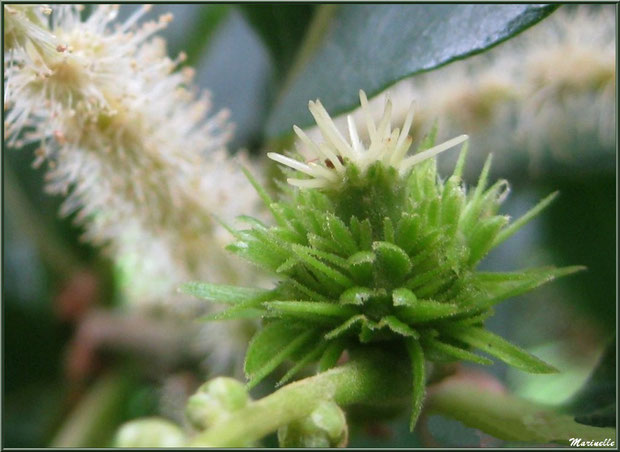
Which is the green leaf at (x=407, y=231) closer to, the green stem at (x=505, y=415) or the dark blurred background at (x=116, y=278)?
the green stem at (x=505, y=415)

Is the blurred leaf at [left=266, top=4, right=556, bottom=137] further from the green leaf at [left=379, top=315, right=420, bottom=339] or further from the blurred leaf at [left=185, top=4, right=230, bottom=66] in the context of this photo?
the blurred leaf at [left=185, top=4, right=230, bottom=66]

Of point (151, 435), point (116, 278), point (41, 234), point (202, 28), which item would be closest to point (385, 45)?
point (151, 435)

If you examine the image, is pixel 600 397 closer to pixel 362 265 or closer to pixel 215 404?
pixel 362 265

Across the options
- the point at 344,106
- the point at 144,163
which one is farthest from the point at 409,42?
the point at 144,163

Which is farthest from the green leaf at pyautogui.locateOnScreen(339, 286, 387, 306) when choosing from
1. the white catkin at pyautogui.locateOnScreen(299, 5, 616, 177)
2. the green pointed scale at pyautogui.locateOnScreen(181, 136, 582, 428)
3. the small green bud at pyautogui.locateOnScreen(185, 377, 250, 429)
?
the white catkin at pyautogui.locateOnScreen(299, 5, 616, 177)

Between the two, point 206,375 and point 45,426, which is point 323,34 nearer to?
point 206,375

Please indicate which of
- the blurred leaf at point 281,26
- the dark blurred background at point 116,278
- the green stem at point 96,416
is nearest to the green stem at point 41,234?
the dark blurred background at point 116,278
